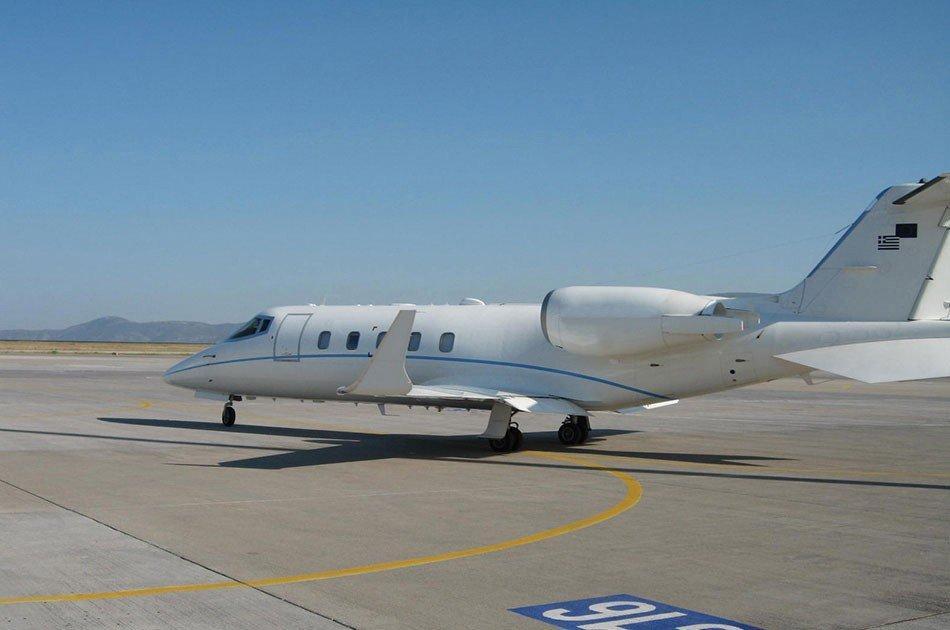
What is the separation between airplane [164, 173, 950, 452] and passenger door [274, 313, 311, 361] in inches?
68.2

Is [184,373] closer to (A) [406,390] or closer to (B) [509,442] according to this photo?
(B) [509,442]

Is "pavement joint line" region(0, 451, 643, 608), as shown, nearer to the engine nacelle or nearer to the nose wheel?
the engine nacelle

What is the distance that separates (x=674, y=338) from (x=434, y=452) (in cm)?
540

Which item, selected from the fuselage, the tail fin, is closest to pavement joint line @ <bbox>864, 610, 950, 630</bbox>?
the fuselage

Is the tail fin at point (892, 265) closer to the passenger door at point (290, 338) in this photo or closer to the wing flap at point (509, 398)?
the wing flap at point (509, 398)

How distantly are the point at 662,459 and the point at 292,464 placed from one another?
6986 mm

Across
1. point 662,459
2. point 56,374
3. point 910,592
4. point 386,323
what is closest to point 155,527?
point 910,592

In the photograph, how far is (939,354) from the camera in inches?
643

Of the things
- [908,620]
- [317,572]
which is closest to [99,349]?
[317,572]

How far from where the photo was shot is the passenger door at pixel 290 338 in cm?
2406

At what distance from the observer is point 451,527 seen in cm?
1130

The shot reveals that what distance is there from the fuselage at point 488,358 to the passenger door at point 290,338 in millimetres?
29

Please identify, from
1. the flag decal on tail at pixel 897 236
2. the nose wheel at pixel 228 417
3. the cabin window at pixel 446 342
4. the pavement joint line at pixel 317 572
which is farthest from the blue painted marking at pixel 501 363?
the pavement joint line at pixel 317 572

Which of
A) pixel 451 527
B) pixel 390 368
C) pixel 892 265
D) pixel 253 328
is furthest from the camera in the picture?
pixel 253 328
